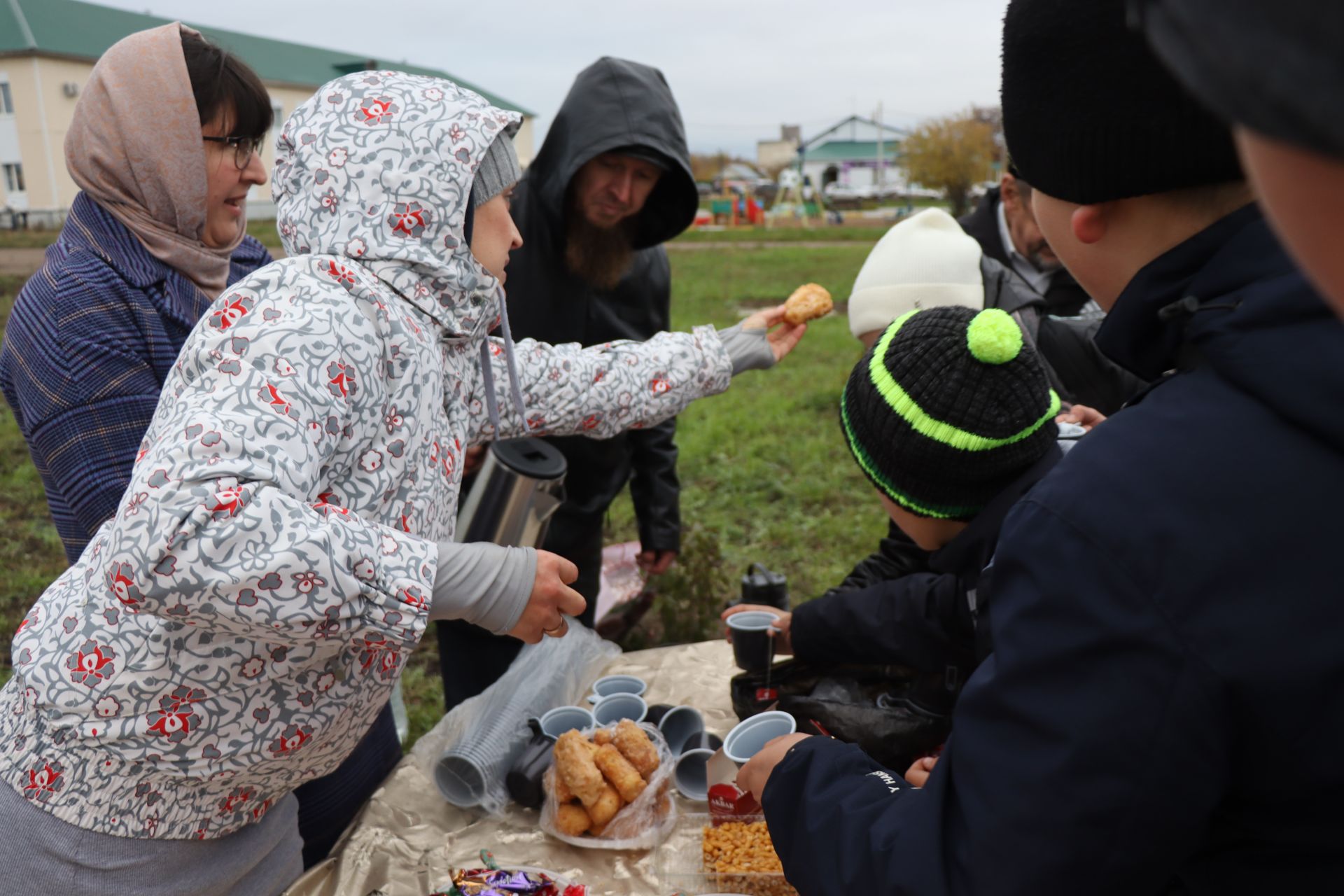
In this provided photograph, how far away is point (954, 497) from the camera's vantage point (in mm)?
1659

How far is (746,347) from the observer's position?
8.28 ft

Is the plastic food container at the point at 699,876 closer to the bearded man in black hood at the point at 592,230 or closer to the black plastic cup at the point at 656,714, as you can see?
the black plastic cup at the point at 656,714

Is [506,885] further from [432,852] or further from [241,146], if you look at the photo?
[241,146]

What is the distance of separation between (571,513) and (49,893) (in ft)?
6.88


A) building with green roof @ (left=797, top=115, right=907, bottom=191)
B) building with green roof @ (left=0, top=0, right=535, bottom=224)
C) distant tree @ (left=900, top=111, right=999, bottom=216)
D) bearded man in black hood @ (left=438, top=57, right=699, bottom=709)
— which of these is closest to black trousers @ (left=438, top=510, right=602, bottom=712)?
bearded man in black hood @ (left=438, top=57, right=699, bottom=709)

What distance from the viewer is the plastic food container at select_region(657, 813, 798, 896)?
1715 millimetres

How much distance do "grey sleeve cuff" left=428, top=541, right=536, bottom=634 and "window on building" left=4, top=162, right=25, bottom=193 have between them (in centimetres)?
3916

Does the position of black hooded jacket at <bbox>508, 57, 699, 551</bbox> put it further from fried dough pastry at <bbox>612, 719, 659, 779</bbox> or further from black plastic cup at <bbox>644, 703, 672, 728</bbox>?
fried dough pastry at <bbox>612, 719, 659, 779</bbox>

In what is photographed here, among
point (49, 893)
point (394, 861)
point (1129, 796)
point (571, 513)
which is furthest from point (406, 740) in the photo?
point (1129, 796)

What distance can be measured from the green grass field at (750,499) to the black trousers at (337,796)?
1657 mm

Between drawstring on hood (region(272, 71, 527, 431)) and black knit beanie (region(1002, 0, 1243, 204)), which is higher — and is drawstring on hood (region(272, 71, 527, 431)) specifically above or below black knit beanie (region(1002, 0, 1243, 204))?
below

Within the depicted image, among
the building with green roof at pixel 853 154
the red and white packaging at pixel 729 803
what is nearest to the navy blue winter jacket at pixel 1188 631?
the red and white packaging at pixel 729 803

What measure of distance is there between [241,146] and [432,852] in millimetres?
1603

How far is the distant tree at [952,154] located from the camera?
109 ft
